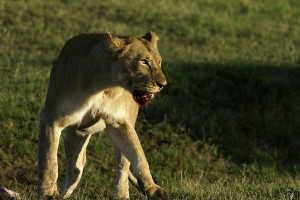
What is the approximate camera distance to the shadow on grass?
33.1 feet

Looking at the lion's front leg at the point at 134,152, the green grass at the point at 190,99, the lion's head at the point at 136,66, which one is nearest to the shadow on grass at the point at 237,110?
the green grass at the point at 190,99

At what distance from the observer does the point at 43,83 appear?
10336 millimetres

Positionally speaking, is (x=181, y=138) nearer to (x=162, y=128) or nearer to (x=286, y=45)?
(x=162, y=128)

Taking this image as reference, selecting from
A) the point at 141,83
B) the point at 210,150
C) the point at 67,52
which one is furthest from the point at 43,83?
the point at 141,83

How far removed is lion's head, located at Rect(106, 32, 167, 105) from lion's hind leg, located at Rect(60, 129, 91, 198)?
1.34 meters

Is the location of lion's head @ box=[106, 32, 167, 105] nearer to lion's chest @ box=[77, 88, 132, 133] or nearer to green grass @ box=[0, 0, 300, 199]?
lion's chest @ box=[77, 88, 132, 133]

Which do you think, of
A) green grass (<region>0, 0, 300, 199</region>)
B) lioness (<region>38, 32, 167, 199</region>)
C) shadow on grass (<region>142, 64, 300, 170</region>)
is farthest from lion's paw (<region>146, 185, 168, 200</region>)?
shadow on grass (<region>142, 64, 300, 170</region>)

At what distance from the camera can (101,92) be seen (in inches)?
243

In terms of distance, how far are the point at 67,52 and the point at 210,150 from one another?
3.86 metres

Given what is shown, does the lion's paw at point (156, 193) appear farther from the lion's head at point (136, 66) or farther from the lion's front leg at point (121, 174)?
the lion's front leg at point (121, 174)

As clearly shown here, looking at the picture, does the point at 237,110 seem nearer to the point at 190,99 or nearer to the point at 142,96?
the point at 190,99

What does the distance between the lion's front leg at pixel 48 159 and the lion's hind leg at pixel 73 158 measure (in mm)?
964

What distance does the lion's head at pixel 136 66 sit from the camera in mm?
5762

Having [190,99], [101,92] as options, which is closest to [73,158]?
[101,92]
